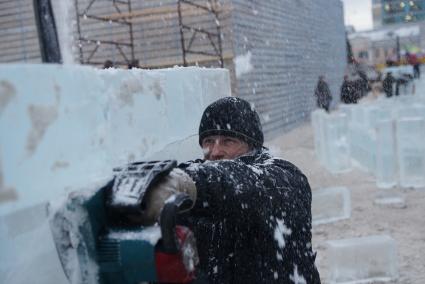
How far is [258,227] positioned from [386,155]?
19.0 ft

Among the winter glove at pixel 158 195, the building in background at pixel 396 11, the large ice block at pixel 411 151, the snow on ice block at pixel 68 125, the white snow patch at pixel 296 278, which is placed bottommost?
the large ice block at pixel 411 151

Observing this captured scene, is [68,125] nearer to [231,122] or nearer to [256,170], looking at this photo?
[256,170]

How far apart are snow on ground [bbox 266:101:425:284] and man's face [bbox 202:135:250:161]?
265 centimetres

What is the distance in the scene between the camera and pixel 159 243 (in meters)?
0.95

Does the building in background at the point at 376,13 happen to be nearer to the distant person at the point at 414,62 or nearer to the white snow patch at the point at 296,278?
the distant person at the point at 414,62

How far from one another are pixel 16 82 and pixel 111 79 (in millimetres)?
416

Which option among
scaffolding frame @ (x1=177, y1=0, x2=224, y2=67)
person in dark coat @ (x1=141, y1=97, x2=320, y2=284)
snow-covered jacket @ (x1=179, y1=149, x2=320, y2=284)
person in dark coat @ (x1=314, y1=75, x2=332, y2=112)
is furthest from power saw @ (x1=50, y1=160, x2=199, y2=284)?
person in dark coat @ (x1=314, y1=75, x2=332, y2=112)

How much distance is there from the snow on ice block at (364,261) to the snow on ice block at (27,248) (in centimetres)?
333

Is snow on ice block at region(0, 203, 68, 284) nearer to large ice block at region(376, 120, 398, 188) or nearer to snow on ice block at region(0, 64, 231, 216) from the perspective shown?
snow on ice block at region(0, 64, 231, 216)

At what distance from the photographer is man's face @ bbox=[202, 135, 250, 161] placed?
6.55ft

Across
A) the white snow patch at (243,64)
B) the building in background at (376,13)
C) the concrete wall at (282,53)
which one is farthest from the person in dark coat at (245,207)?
the building in background at (376,13)

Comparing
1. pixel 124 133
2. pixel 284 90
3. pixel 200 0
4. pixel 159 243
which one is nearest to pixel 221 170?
pixel 124 133

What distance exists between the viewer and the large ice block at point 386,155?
6.92 m

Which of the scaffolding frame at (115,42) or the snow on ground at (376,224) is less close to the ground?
the scaffolding frame at (115,42)
